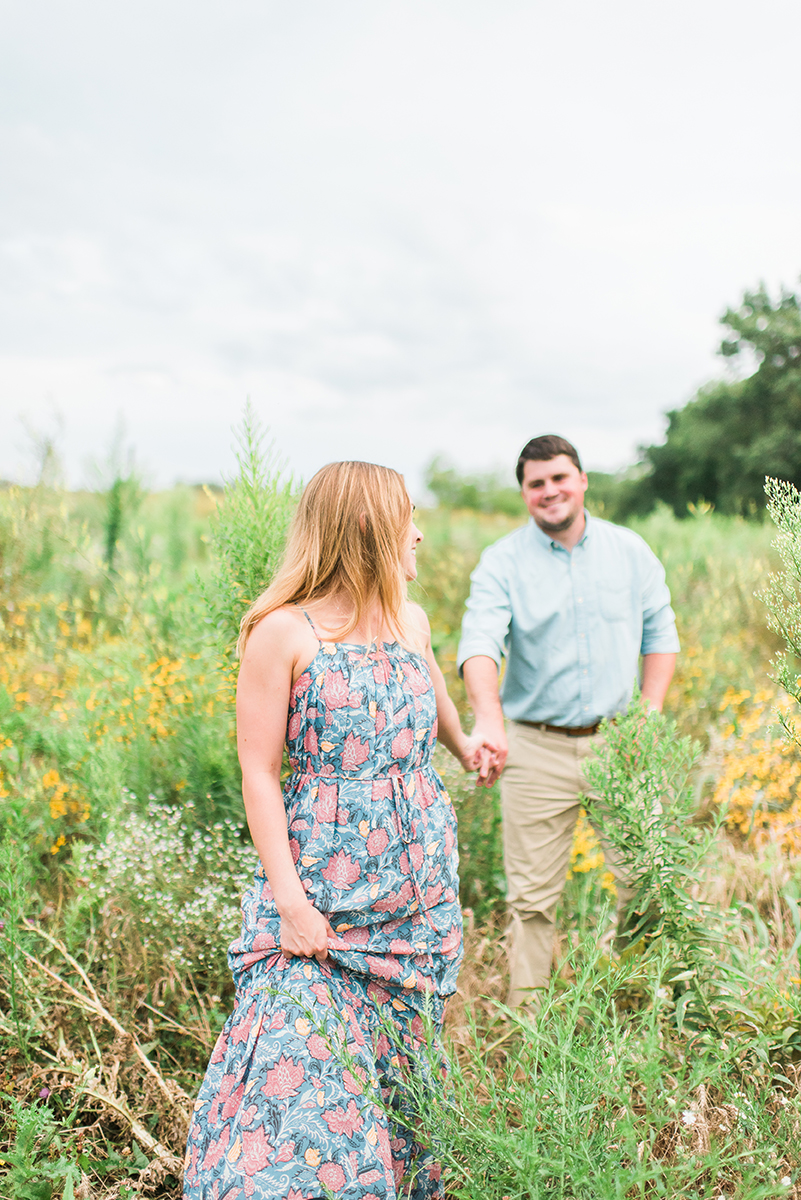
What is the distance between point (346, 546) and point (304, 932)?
893mm

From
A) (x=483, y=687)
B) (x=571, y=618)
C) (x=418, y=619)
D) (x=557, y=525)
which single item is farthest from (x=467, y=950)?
(x=557, y=525)

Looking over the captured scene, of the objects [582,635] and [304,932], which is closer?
[304,932]

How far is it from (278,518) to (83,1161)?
1.80 meters

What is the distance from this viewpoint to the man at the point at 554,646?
121 inches

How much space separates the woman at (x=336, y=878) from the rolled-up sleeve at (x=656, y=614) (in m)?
1.44

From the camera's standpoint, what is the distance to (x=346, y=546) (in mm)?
1988

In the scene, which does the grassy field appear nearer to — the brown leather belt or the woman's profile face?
the brown leather belt

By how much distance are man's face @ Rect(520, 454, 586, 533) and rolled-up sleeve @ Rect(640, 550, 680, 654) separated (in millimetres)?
396

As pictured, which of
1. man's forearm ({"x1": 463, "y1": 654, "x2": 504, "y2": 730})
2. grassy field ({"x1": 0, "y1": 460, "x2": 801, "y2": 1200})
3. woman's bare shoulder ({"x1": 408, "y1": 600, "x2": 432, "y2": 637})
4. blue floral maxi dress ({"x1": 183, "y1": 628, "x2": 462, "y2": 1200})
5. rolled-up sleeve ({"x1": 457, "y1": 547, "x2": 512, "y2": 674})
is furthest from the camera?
rolled-up sleeve ({"x1": 457, "y1": 547, "x2": 512, "y2": 674})

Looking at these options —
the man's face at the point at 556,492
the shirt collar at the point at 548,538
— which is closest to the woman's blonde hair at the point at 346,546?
the man's face at the point at 556,492

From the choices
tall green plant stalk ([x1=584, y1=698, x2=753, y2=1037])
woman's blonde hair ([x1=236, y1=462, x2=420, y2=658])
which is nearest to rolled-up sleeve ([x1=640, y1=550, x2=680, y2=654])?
tall green plant stalk ([x1=584, y1=698, x2=753, y2=1037])

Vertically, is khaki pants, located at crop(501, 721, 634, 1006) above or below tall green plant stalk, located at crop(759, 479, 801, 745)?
below

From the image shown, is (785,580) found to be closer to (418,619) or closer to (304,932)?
(418,619)

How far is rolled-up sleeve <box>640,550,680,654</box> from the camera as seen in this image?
126 inches
